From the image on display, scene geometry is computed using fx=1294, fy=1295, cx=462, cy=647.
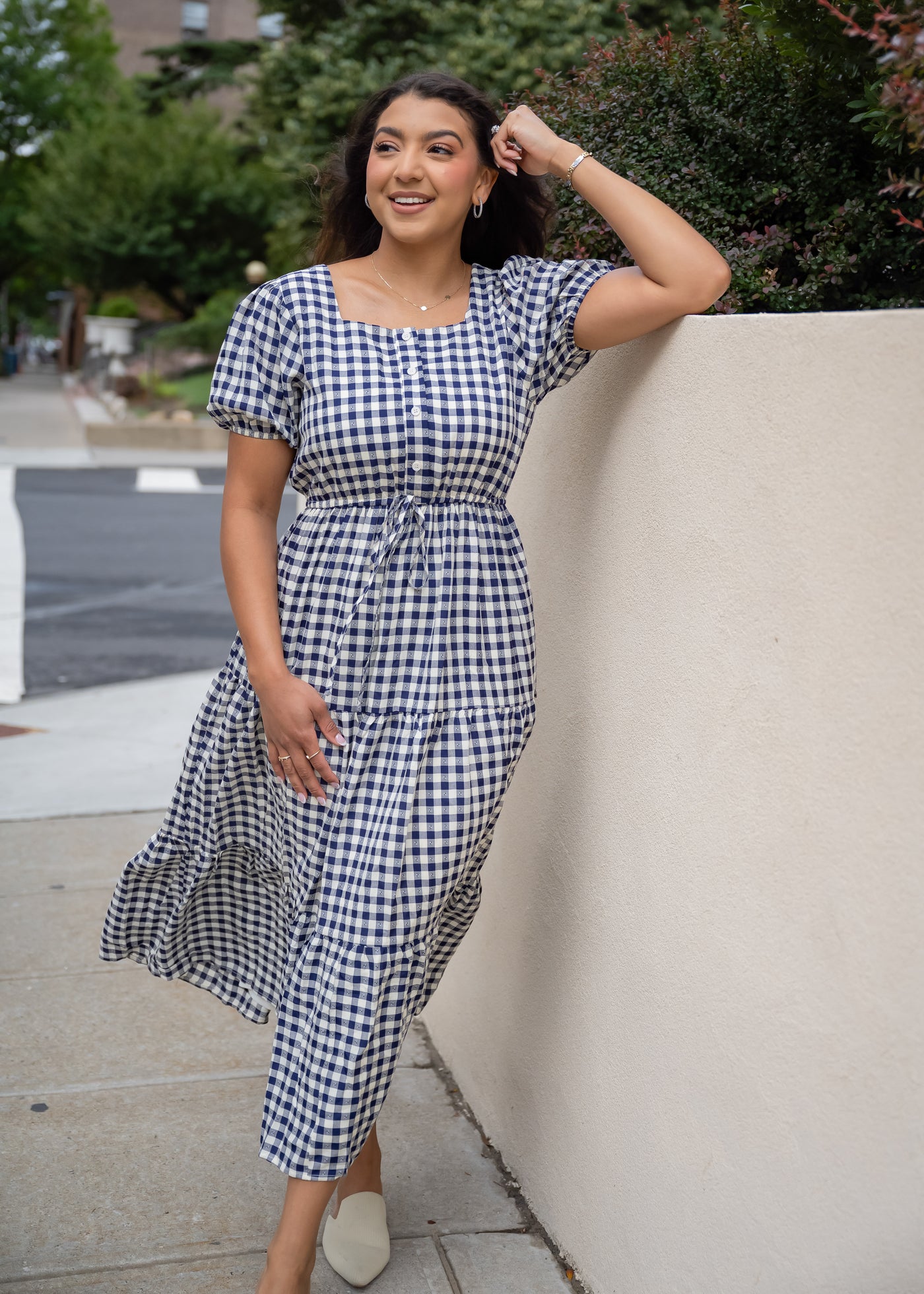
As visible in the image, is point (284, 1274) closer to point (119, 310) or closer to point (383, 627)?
point (383, 627)

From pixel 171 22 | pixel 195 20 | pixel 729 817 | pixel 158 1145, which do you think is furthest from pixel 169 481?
pixel 171 22

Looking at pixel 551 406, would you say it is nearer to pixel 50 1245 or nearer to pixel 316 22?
pixel 50 1245

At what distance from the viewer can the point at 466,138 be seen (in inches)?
86.1

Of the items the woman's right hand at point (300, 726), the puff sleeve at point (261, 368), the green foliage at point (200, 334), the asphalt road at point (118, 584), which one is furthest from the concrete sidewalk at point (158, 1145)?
the green foliage at point (200, 334)

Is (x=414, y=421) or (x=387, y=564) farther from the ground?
(x=414, y=421)

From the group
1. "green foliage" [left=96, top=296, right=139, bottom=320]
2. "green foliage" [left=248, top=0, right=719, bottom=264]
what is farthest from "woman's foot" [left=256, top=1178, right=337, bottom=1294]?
"green foliage" [left=96, top=296, right=139, bottom=320]

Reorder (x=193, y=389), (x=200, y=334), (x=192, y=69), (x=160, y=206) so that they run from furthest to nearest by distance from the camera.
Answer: (x=192, y=69) → (x=160, y=206) → (x=200, y=334) → (x=193, y=389)

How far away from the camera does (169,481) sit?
16.4m

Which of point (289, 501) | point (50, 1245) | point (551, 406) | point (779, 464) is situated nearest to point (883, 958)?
point (779, 464)

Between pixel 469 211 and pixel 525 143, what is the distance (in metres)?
0.18

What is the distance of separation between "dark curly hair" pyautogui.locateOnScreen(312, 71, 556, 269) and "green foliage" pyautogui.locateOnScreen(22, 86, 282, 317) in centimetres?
2954

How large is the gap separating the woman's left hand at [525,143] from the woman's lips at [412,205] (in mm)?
170

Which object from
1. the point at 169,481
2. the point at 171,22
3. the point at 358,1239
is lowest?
the point at 169,481

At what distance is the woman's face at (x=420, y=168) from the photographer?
2.13 m
